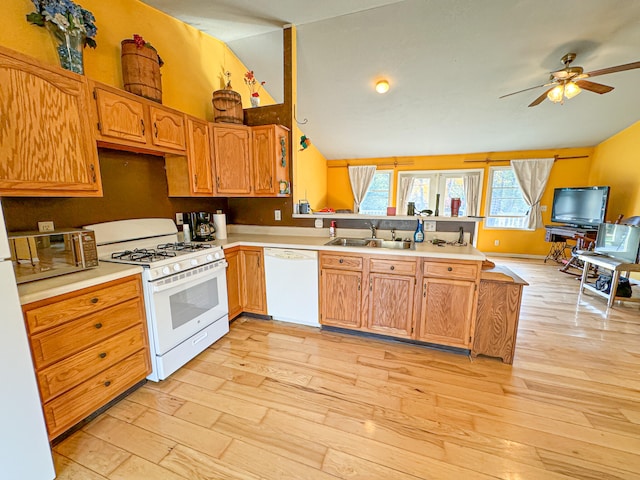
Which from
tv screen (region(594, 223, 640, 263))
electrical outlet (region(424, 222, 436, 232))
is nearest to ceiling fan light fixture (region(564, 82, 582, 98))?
tv screen (region(594, 223, 640, 263))

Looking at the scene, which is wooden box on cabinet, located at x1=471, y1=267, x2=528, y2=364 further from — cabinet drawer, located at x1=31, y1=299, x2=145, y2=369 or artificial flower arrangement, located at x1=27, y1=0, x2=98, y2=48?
artificial flower arrangement, located at x1=27, y1=0, x2=98, y2=48

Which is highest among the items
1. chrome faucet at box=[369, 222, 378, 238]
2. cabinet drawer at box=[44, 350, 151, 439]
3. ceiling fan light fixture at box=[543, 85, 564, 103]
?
ceiling fan light fixture at box=[543, 85, 564, 103]

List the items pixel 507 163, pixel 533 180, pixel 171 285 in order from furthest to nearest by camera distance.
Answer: pixel 507 163 < pixel 533 180 < pixel 171 285

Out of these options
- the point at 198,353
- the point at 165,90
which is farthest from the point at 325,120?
the point at 198,353

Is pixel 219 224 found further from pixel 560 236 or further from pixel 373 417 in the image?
pixel 560 236

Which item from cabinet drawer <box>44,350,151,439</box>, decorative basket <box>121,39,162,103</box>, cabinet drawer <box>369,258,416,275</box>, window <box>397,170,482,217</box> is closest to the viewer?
cabinet drawer <box>44,350,151,439</box>

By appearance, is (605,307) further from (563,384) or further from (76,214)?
(76,214)

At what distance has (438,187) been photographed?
6.23 metres

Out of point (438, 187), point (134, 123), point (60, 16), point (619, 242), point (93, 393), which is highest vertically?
point (60, 16)

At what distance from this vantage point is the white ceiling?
248 centimetres

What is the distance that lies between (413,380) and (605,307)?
3.14 metres

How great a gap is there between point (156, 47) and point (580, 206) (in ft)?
22.7

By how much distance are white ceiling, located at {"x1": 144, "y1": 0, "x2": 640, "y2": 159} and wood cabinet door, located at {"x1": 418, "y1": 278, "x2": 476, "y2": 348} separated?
2.64 meters

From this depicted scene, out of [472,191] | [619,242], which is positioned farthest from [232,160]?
[472,191]
